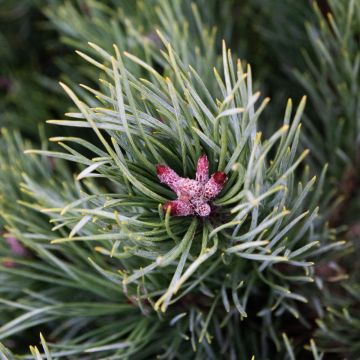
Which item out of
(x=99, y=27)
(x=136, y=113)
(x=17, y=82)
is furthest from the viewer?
(x=17, y=82)

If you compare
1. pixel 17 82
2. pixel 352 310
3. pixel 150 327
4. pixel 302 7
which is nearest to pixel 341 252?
pixel 352 310

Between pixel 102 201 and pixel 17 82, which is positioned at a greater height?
pixel 17 82

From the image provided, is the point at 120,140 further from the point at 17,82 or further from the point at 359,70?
the point at 17,82

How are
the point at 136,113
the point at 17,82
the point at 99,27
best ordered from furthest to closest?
the point at 17,82 → the point at 99,27 → the point at 136,113

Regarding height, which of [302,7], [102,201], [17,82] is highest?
[17,82]
